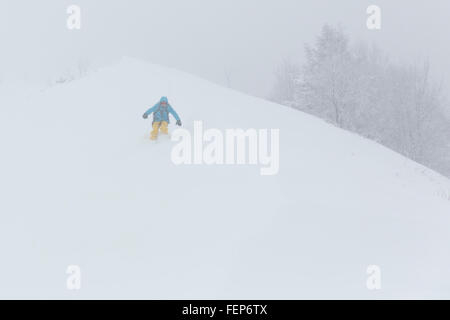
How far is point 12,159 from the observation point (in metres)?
10.1

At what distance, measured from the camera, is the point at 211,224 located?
A: 5914mm

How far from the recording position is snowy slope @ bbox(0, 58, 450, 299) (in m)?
4.90

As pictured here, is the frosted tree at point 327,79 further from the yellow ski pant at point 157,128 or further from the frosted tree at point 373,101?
the yellow ski pant at point 157,128

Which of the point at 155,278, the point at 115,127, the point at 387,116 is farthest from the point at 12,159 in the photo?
the point at 387,116

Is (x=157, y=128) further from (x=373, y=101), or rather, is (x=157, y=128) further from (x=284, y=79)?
(x=284, y=79)

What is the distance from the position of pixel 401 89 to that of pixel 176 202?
25.2 m

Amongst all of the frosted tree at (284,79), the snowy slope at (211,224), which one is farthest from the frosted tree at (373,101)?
the snowy slope at (211,224)

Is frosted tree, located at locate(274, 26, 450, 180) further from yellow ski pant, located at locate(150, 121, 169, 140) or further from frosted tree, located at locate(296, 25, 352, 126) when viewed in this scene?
yellow ski pant, located at locate(150, 121, 169, 140)

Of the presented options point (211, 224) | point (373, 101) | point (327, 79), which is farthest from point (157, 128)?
point (373, 101)

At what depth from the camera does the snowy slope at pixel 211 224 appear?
4.90 meters

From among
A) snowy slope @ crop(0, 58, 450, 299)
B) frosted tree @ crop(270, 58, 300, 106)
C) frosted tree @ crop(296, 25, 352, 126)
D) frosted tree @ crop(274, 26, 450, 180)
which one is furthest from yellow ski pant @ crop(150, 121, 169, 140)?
frosted tree @ crop(270, 58, 300, 106)

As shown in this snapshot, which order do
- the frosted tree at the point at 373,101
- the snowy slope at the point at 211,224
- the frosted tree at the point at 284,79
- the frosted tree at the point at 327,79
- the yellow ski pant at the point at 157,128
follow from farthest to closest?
the frosted tree at the point at 284,79 < the frosted tree at the point at 373,101 < the frosted tree at the point at 327,79 < the yellow ski pant at the point at 157,128 < the snowy slope at the point at 211,224

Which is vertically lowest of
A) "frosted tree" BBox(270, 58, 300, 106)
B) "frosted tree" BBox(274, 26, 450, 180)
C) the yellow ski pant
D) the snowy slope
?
the snowy slope

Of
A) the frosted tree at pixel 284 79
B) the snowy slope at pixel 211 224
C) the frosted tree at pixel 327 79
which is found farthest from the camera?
the frosted tree at pixel 284 79
